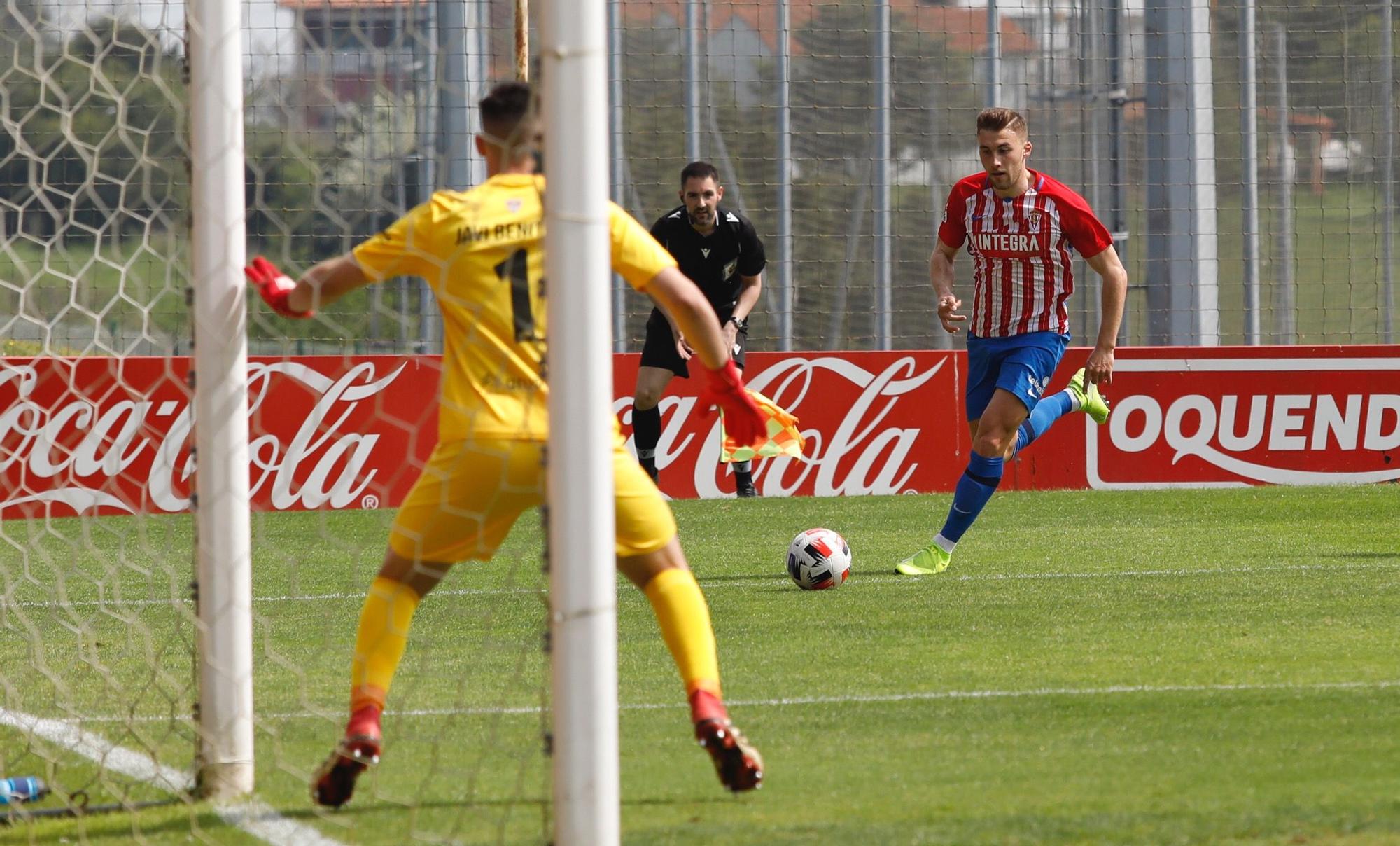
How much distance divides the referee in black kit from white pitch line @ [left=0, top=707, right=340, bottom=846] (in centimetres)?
565

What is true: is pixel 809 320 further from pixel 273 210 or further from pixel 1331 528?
pixel 1331 528

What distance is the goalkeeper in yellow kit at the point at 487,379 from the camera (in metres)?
3.85

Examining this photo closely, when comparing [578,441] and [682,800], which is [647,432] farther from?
[578,441]

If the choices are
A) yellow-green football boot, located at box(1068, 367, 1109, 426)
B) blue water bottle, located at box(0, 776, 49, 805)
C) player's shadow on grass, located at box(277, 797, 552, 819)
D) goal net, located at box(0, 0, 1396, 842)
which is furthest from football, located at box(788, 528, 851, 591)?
blue water bottle, located at box(0, 776, 49, 805)

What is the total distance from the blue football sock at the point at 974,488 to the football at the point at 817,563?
72 cm

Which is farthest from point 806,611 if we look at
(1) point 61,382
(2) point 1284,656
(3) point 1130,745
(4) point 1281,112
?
(4) point 1281,112

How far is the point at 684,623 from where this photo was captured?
4039 millimetres

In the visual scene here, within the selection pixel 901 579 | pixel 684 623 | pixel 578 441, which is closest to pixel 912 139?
pixel 901 579

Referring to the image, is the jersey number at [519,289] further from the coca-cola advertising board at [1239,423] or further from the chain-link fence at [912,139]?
the coca-cola advertising board at [1239,423]

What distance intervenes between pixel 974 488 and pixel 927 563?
40cm

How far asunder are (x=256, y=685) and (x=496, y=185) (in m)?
2.37

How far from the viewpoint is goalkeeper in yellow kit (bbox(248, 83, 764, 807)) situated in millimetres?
3848

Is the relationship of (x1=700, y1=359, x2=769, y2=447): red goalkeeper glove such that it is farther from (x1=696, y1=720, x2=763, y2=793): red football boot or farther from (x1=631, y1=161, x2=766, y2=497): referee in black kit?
(x1=631, y1=161, x2=766, y2=497): referee in black kit

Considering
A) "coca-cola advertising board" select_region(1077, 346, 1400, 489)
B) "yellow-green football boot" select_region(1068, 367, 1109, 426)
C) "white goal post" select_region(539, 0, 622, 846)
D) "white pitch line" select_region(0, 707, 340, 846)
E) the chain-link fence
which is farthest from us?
the chain-link fence
